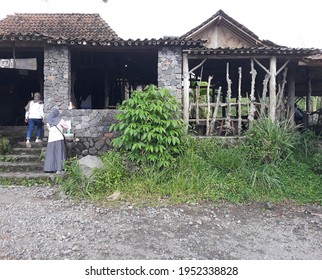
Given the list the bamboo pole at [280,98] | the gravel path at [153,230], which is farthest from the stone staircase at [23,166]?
the bamboo pole at [280,98]

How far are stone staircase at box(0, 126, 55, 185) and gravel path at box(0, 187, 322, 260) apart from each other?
2.12ft

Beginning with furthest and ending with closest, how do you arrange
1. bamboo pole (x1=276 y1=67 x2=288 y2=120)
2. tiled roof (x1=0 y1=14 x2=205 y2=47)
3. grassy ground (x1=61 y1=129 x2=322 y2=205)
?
tiled roof (x1=0 y1=14 x2=205 y2=47)
bamboo pole (x1=276 y1=67 x2=288 y2=120)
grassy ground (x1=61 y1=129 x2=322 y2=205)

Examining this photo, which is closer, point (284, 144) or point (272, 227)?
point (272, 227)

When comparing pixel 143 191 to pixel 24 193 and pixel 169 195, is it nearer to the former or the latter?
pixel 169 195

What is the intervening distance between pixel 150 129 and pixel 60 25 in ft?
23.8

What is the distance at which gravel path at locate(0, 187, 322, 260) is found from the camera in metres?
3.50

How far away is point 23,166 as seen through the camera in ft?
21.3

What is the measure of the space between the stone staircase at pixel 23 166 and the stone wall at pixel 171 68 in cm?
356

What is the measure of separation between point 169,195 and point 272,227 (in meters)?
1.96

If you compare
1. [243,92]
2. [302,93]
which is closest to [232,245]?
[243,92]

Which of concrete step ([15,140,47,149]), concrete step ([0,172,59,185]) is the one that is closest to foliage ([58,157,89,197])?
concrete step ([0,172,59,185])

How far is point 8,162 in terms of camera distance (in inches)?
263

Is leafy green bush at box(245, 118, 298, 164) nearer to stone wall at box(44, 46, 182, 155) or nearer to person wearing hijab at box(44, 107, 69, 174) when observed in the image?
stone wall at box(44, 46, 182, 155)

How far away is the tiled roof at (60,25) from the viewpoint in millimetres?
→ 9797
